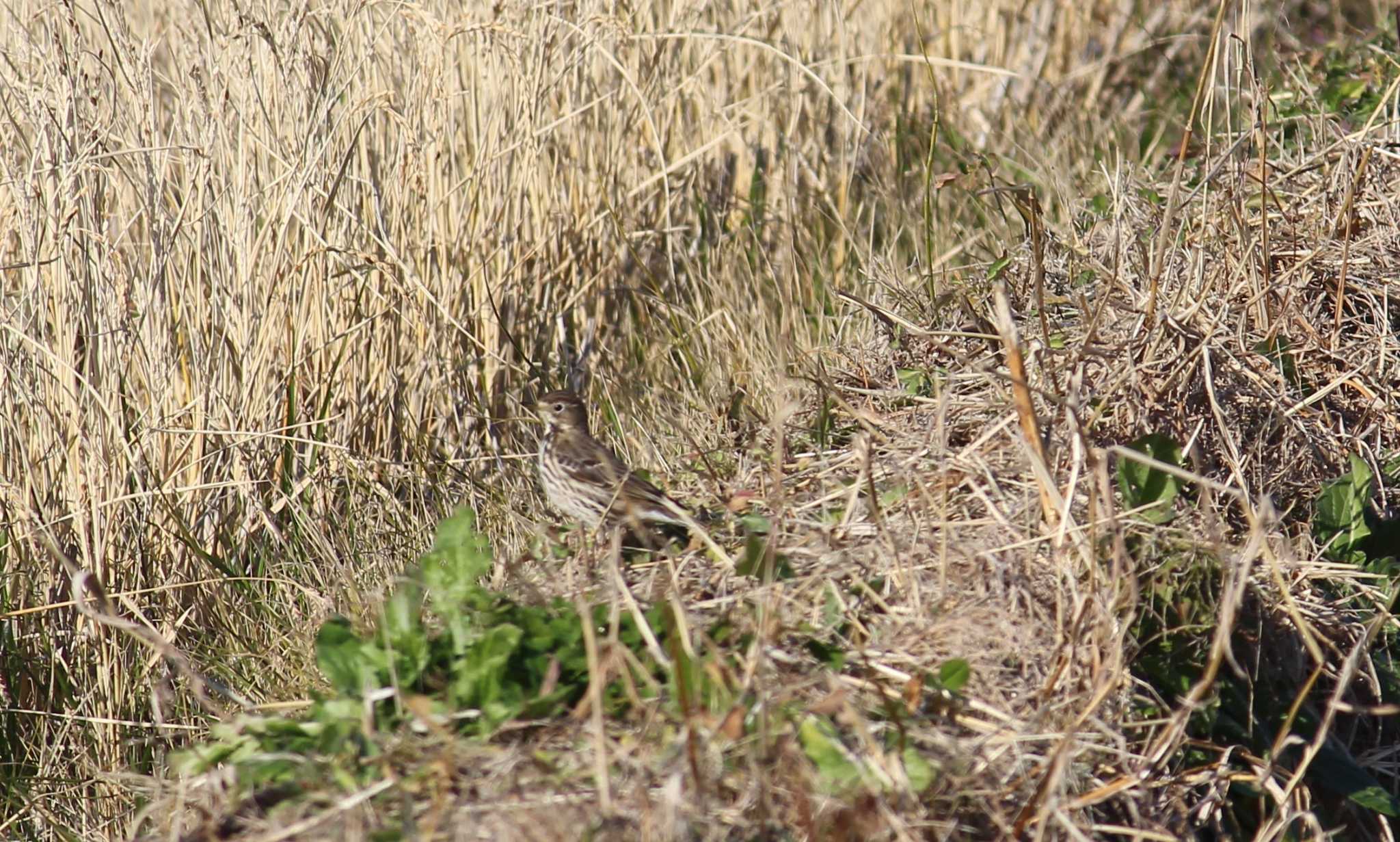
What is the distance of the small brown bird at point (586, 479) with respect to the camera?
384 cm

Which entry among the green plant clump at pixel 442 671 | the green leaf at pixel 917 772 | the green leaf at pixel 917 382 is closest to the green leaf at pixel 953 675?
the green leaf at pixel 917 772

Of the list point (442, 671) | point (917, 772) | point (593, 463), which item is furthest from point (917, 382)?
point (442, 671)

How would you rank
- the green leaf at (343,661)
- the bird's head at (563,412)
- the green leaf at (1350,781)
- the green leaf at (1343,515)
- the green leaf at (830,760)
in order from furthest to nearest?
the bird's head at (563,412), the green leaf at (1343,515), the green leaf at (1350,781), the green leaf at (343,661), the green leaf at (830,760)

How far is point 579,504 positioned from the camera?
416cm

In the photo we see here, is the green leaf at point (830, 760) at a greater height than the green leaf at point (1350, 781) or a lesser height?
greater

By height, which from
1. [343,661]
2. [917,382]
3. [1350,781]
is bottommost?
[1350,781]

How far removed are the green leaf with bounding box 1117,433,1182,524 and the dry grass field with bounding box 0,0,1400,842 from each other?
0.5 inches

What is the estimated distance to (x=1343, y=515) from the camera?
4035 millimetres

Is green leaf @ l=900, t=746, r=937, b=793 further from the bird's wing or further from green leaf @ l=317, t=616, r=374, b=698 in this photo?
the bird's wing

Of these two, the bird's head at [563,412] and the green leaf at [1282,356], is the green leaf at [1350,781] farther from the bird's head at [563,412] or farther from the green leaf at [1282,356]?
the bird's head at [563,412]

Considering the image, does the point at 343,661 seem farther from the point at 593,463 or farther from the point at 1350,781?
the point at 1350,781

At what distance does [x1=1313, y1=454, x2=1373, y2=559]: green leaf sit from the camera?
13.2ft

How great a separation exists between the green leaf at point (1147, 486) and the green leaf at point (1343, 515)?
574 millimetres

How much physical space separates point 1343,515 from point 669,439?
74.7 inches
